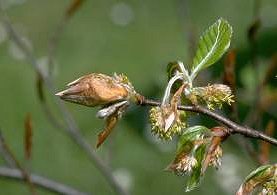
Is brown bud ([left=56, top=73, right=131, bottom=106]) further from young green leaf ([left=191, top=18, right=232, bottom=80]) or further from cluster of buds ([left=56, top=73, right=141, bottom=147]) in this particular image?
young green leaf ([left=191, top=18, right=232, bottom=80])

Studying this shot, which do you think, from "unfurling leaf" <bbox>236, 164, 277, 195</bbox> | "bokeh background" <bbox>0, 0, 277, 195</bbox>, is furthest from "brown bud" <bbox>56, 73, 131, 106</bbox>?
"bokeh background" <bbox>0, 0, 277, 195</bbox>

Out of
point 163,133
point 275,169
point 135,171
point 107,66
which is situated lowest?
point 135,171

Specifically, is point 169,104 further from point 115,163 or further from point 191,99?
point 115,163

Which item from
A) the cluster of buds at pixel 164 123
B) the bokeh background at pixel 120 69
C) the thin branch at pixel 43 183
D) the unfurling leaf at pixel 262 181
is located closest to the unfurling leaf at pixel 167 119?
the cluster of buds at pixel 164 123

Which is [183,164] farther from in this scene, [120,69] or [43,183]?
[120,69]

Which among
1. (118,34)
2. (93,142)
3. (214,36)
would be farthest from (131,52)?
(214,36)

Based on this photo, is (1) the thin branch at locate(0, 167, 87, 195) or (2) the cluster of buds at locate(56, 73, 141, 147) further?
(1) the thin branch at locate(0, 167, 87, 195)

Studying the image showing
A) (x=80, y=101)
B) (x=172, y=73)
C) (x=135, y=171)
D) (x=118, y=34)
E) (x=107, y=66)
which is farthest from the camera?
(x=118, y=34)
